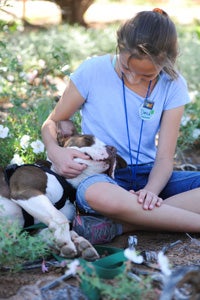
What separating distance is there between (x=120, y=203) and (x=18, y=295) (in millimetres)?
807

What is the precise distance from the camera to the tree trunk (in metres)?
10.7

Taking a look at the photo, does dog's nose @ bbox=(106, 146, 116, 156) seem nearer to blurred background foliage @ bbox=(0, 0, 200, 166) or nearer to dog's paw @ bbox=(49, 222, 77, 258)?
dog's paw @ bbox=(49, 222, 77, 258)

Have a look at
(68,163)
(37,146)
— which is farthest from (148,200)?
(37,146)

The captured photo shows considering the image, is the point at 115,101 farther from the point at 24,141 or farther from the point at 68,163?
the point at 24,141

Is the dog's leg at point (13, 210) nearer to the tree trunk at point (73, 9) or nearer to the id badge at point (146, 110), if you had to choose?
the id badge at point (146, 110)

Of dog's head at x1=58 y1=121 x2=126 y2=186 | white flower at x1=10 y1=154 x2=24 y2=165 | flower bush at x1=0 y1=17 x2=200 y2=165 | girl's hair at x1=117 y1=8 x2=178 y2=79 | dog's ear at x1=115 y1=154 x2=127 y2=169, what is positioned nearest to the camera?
girl's hair at x1=117 y1=8 x2=178 y2=79

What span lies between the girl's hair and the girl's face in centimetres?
3

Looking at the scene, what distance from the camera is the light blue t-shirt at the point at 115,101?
3.59 meters

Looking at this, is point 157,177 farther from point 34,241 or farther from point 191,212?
point 34,241

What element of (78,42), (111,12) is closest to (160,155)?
(78,42)

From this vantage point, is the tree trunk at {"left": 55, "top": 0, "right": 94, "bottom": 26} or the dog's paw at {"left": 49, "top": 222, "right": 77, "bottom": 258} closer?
the dog's paw at {"left": 49, "top": 222, "right": 77, "bottom": 258}

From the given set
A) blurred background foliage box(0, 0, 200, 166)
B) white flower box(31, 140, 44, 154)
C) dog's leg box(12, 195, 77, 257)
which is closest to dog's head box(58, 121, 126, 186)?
dog's leg box(12, 195, 77, 257)

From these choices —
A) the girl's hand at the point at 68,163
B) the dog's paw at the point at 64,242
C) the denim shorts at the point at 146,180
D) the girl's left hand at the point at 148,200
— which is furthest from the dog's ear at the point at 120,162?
the dog's paw at the point at 64,242

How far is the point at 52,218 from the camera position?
306 centimetres
